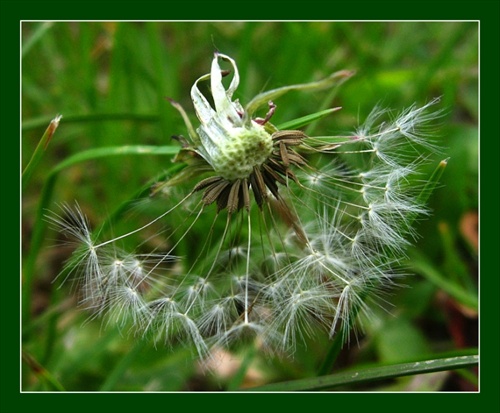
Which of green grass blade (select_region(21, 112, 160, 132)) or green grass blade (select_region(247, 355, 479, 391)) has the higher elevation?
green grass blade (select_region(21, 112, 160, 132))

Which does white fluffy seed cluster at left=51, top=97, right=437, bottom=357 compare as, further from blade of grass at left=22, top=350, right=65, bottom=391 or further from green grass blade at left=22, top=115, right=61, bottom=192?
blade of grass at left=22, top=350, right=65, bottom=391

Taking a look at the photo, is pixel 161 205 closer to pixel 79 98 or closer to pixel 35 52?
pixel 79 98

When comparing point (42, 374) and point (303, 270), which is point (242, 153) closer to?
point (303, 270)

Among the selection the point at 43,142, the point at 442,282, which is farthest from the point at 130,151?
the point at 442,282

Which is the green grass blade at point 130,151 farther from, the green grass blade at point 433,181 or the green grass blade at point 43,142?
the green grass blade at point 433,181

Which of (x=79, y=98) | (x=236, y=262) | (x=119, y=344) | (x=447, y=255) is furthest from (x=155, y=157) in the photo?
(x=447, y=255)

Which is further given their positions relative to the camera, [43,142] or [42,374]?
[42,374]

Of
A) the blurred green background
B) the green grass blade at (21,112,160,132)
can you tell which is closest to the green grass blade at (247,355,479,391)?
the blurred green background
